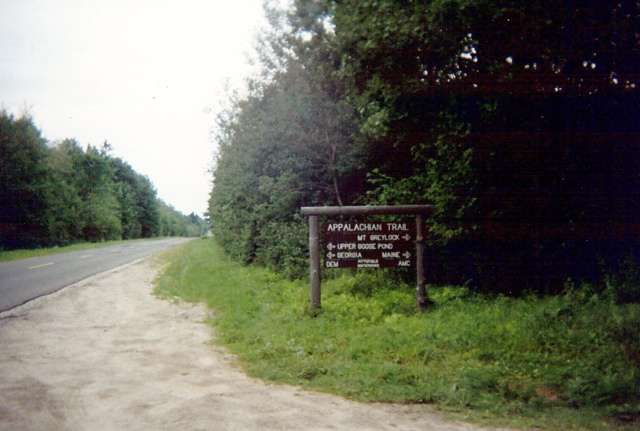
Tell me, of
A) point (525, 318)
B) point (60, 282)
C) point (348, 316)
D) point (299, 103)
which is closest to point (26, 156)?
point (60, 282)

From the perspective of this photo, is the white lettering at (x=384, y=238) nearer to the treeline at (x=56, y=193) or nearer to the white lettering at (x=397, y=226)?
the white lettering at (x=397, y=226)

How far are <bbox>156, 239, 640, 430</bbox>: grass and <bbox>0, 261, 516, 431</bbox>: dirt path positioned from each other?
1.36 feet

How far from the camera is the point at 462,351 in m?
6.58

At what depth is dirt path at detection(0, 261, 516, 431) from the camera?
441 centimetres

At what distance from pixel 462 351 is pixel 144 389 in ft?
13.9

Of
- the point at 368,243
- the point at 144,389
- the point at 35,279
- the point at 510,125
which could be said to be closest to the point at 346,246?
the point at 368,243

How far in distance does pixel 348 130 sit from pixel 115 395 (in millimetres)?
10125

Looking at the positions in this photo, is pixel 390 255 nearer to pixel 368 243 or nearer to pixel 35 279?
pixel 368 243

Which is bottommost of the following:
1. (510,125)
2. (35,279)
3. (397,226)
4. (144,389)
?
(144,389)

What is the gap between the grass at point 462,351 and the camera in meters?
5.07

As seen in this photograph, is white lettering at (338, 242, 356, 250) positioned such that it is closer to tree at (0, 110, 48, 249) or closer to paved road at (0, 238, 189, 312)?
paved road at (0, 238, 189, 312)

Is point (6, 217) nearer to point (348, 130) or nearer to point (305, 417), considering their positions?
point (348, 130)

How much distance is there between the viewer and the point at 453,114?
957cm

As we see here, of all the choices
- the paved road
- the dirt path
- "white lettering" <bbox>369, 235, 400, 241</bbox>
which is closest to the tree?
the paved road
